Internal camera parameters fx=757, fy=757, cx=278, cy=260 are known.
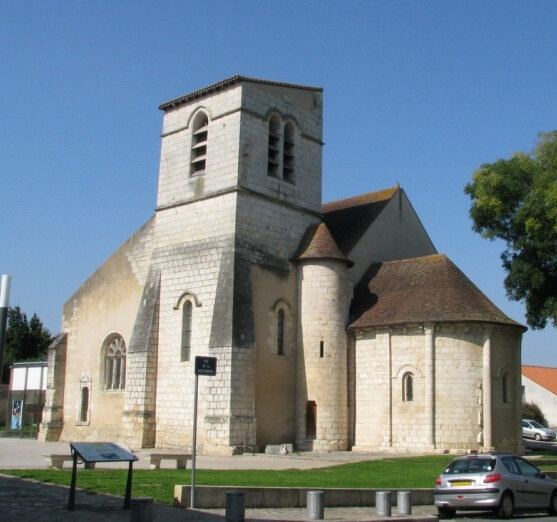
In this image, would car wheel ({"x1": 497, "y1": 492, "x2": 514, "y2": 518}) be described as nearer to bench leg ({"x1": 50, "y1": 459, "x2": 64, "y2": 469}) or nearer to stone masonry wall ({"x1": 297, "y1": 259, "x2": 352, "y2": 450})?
bench leg ({"x1": 50, "y1": 459, "x2": 64, "y2": 469})

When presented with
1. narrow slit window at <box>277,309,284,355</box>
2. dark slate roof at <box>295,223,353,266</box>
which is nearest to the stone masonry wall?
dark slate roof at <box>295,223,353,266</box>

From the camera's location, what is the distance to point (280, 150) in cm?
2967

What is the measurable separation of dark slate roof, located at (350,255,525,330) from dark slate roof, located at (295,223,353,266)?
67.9 inches

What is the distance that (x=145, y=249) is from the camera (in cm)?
3119

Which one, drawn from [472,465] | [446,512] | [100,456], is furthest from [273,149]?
[100,456]

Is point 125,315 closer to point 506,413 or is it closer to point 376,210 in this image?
point 376,210

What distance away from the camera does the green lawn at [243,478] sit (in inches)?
574

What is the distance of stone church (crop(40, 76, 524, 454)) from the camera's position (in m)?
25.4

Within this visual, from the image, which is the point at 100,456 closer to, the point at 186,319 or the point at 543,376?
the point at 186,319

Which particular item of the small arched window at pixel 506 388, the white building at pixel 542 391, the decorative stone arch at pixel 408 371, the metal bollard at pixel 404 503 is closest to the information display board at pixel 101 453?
the metal bollard at pixel 404 503

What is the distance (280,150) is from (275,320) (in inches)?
270

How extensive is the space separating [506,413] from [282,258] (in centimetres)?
966

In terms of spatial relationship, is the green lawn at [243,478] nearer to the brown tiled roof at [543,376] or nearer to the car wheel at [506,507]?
the car wheel at [506,507]

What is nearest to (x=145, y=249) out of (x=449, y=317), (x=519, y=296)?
(x=449, y=317)
